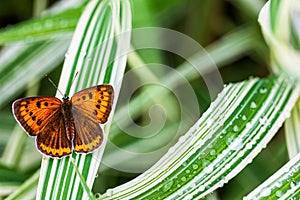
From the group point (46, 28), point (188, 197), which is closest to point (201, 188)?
point (188, 197)

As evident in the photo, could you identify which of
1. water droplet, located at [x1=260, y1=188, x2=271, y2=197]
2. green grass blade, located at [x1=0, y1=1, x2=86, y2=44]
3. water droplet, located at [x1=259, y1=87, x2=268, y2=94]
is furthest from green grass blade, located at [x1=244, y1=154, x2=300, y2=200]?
green grass blade, located at [x1=0, y1=1, x2=86, y2=44]

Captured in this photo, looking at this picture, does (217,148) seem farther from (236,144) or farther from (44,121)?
(44,121)

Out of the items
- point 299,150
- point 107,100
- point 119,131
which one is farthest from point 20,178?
point 299,150

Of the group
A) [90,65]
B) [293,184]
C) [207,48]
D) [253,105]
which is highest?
[207,48]

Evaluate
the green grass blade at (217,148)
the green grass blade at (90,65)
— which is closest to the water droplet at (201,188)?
the green grass blade at (217,148)

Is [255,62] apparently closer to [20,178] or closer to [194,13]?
[194,13]

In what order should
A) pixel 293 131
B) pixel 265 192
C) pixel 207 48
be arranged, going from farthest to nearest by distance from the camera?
pixel 207 48 → pixel 293 131 → pixel 265 192

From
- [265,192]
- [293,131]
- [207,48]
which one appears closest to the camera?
[265,192]

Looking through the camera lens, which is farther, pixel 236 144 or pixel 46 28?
pixel 46 28
